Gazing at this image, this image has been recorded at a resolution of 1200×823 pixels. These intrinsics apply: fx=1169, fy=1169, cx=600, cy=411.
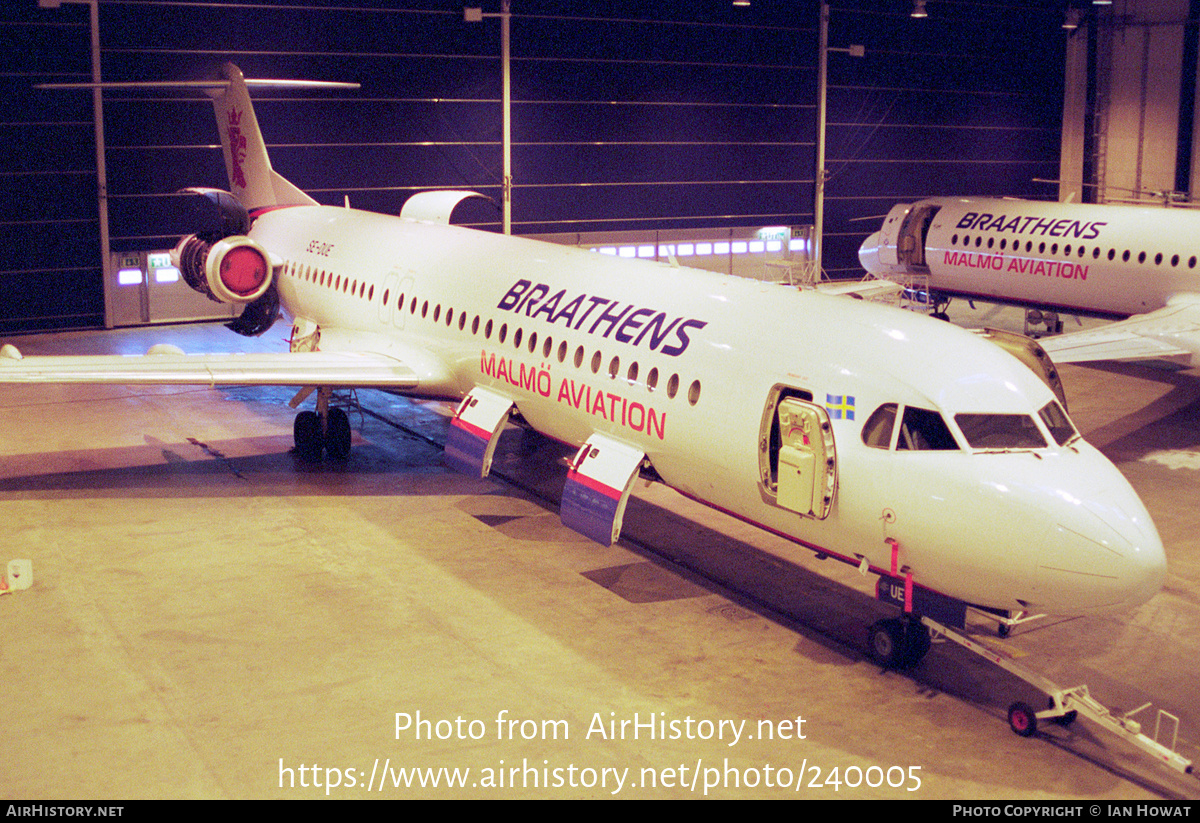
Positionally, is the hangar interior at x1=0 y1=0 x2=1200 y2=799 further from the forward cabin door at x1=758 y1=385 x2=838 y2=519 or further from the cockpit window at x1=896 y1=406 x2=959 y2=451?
the cockpit window at x1=896 y1=406 x2=959 y2=451

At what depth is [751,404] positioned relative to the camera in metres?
12.0

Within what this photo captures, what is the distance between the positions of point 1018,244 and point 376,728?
23724 mm

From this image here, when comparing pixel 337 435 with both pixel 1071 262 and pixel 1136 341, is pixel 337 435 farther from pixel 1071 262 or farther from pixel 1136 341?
pixel 1071 262

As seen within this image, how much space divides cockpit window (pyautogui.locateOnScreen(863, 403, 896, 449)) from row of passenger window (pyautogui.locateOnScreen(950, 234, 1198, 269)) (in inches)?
698

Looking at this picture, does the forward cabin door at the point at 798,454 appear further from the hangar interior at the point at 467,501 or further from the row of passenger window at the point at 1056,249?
the row of passenger window at the point at 1056,249

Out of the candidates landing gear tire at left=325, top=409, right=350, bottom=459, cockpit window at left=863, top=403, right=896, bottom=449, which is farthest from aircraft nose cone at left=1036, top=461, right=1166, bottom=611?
landing gear tire at left=325, top=409, right=350, bottom=459

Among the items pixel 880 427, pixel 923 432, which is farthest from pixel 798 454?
pixel 923 432

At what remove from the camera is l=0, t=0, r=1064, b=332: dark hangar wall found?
2962 cm

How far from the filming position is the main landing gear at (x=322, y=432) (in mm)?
18562

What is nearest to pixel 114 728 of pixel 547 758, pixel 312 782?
pixel 312 782

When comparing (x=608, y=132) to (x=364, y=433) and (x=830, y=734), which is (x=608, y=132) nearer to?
(x=364, y=433)

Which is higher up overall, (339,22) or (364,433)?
(339,22)

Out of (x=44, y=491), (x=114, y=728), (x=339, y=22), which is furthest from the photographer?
(x=339, y=22)

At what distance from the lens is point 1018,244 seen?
29234mm
